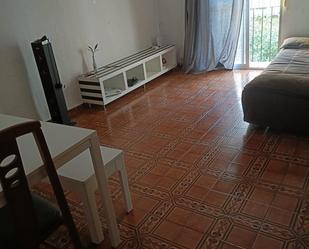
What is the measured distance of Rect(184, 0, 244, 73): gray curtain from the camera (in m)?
4.47

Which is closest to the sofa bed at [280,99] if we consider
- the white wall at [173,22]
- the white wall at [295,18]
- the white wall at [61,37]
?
the white wall at [295,18]

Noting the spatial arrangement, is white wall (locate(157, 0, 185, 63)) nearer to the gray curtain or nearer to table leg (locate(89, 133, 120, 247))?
the gray curtain

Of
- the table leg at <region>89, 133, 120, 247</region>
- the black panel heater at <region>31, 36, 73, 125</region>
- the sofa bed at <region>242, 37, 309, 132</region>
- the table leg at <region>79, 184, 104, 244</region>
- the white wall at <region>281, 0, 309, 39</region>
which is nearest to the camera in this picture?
the table leg at <region>89, 133, 120, 247</region>

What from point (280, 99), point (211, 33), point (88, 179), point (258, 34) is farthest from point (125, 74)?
point (88, 179)

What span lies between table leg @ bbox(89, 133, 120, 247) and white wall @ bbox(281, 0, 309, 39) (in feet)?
12.5

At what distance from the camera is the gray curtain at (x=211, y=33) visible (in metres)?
4.47

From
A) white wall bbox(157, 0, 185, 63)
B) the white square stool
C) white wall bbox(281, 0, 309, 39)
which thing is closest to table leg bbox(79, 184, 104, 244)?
the white square stool

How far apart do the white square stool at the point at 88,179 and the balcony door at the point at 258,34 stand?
3.54 metres

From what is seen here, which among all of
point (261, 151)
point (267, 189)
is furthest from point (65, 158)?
point (261, 151)

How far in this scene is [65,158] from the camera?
1311mm

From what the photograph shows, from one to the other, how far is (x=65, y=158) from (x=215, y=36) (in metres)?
3.91

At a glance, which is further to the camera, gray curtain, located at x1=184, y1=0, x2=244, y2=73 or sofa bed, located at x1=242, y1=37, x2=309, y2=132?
gray curtain, located at x1=184, y1=0, x2=244, y2=73

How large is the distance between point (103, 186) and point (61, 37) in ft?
8.32

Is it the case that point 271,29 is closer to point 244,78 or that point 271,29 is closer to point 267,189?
point 244,78
